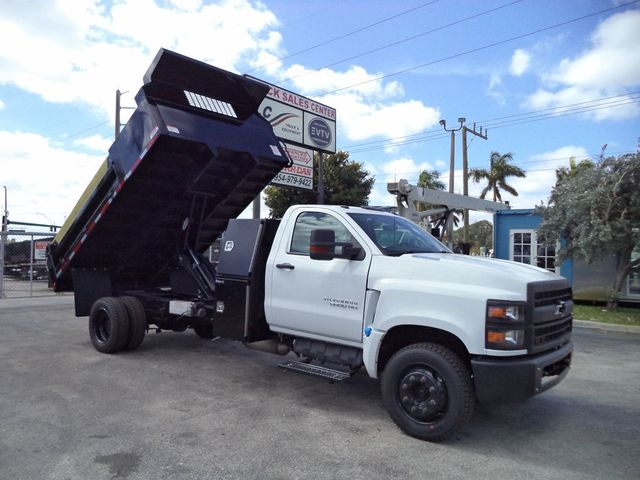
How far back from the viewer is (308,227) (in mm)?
5723

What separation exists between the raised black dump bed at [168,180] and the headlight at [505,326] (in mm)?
4047

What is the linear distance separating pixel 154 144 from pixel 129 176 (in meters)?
0.73

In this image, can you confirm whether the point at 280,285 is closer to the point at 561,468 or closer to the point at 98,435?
the point at 98,435

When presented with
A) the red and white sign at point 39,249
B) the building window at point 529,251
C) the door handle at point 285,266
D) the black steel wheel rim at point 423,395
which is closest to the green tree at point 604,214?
the building window at point 529,251

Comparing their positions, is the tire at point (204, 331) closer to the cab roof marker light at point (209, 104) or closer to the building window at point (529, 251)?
the cab roof marker light at point (209, 104)

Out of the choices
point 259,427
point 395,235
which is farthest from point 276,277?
point 259,427

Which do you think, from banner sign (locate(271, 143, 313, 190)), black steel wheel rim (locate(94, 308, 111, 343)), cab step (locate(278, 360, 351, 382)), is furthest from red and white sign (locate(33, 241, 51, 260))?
cab step (locate(278, 360, 351, 382))

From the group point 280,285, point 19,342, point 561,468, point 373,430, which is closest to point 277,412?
point 373,430

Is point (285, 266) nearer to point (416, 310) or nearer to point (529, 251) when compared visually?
point (416, 310)

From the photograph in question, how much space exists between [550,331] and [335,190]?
2486 cm

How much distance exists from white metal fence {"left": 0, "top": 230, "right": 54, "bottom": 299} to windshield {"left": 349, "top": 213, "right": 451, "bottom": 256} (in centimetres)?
1104

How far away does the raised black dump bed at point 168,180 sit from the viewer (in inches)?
252

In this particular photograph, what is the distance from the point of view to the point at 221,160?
7.11 metres

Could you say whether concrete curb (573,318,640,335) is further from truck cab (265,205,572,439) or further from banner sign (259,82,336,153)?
banner sign (259,82,336,153)
